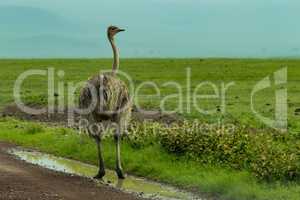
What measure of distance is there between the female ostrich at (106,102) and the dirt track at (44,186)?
1.41 metres

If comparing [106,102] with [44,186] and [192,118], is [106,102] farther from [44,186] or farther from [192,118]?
[192,118]

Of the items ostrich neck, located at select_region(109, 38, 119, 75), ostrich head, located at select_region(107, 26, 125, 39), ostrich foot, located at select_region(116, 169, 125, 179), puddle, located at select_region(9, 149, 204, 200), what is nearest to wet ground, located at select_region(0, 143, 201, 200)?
puddle, located at select_region(9, 149, 204, 200)

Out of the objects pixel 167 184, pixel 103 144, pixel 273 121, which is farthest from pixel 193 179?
pixel 273 121

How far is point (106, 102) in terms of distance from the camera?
1855 centimetres

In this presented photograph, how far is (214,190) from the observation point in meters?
16.7

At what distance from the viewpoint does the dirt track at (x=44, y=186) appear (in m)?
14.9

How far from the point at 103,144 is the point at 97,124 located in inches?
144

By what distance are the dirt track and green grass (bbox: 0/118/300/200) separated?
2.04 meters

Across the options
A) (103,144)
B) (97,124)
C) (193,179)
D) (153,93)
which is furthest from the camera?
(153,93)

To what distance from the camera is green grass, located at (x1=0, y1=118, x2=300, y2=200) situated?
15992mm

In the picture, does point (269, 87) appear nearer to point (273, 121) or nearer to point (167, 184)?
point (273, 121)

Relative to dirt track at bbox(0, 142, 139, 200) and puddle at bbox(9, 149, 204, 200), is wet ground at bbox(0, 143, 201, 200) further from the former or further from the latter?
dirt track at bbox(0, 142, 139, 200)

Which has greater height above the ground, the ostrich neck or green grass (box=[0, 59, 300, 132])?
the ostrich neck

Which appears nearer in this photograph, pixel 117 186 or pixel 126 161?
pixel 117 186
